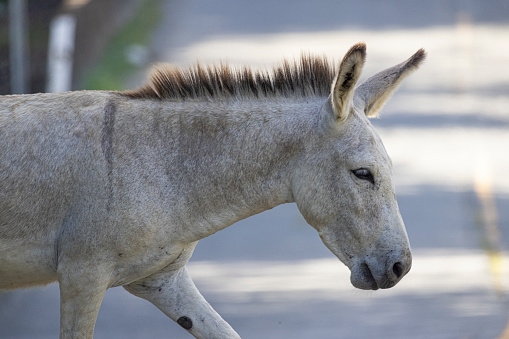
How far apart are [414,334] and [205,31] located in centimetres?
1166

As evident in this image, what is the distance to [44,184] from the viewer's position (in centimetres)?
489

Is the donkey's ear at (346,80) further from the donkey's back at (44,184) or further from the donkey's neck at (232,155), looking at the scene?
the donkey's back at (44,184)

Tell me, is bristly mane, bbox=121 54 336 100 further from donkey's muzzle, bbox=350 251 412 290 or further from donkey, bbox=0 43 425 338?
donkey's muzzle, bbox=350 251 412 290

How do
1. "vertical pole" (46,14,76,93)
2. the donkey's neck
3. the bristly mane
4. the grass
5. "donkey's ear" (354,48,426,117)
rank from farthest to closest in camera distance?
the grass < "vertical pole" (46,14,76,93) < "donkey's ear" (354,48,426,117) < the bristly mane < the donkey's neck

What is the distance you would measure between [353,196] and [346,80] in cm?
63


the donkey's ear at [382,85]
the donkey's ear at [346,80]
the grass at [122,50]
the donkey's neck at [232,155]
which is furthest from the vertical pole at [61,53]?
the donkey's ear at [346,80]

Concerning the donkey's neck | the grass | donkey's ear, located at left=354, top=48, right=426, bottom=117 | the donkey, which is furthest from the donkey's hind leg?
the grass

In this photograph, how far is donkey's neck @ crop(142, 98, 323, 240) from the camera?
16.4ft

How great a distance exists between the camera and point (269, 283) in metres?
8.93

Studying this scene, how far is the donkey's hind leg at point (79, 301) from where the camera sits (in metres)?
4.82

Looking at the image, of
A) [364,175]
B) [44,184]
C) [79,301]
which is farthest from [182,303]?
[364,175]

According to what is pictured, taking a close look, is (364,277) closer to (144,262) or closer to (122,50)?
(144,262)

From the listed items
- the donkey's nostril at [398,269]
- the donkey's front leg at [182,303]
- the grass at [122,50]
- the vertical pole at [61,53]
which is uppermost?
the donkey's nostril at [398,269]

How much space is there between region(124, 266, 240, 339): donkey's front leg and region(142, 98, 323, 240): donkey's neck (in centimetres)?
48
